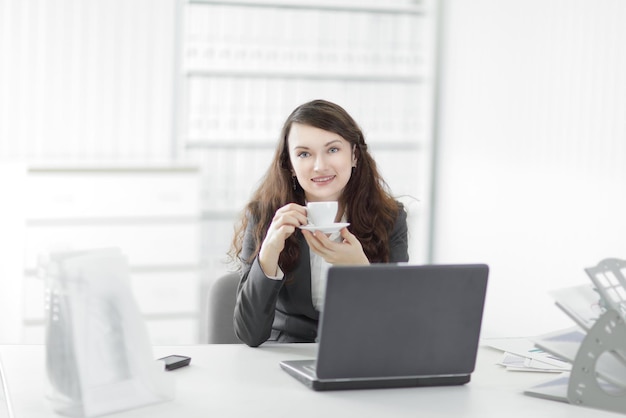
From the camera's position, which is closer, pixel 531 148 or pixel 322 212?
pixel 322 212

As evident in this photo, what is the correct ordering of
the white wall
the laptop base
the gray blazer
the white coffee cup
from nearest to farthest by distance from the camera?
the laptop base
the white coffee cup
the gray blazer
the white wall

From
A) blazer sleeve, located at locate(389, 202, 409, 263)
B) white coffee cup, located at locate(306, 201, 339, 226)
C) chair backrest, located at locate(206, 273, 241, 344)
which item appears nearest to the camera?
white coffee cup, located at locate(306, 201, 339, 226)

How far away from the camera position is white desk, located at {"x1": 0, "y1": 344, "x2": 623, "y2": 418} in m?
1.53

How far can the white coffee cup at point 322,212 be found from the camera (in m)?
1.97

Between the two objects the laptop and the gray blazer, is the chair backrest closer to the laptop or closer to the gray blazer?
the gray blazer

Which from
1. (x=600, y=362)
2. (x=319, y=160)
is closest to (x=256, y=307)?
(x=319, y=160)

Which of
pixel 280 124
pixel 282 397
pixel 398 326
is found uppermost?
pixel 280 124

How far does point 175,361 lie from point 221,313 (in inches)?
20.5

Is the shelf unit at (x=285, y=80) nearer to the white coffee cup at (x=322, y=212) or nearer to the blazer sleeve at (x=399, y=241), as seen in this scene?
the blazer sleeve at (x=399, y=241)

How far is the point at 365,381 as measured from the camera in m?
1.67

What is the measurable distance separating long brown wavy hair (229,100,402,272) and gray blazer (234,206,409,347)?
0.09ft

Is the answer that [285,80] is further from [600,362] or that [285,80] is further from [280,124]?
[600,362]

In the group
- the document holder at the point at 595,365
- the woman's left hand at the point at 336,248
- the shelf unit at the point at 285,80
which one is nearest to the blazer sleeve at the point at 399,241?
the woman's left hand at the point at 336,248

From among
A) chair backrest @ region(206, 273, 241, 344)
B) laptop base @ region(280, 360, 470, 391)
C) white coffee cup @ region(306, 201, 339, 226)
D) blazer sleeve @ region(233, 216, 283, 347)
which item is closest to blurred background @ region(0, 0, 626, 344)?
chair backrest @ region(206, 273, 241, 344)
